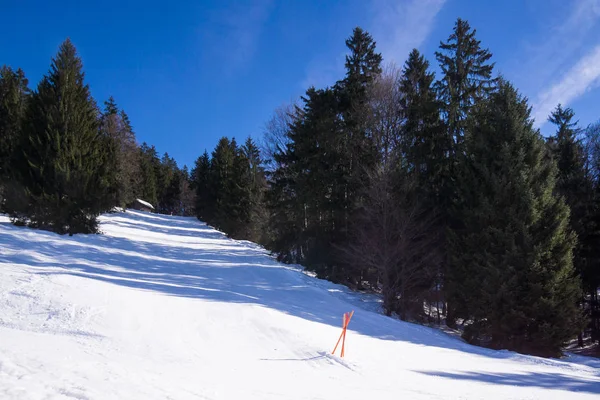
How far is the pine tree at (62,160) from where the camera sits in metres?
15.4

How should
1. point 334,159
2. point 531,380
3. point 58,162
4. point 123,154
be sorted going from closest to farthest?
point 531,380
point 58,162
point 334,159
point 123,154

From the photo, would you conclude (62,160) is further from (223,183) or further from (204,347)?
(223,183)

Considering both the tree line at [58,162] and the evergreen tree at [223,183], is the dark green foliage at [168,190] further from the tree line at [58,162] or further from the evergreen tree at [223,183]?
the tree line at [58,162]

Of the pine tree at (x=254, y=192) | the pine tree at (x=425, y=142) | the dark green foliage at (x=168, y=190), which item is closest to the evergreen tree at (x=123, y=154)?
the pine tree at (x=254, y=192)

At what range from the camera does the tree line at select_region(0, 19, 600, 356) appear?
12.1 meters

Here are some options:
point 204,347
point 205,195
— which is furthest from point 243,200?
point 204,347

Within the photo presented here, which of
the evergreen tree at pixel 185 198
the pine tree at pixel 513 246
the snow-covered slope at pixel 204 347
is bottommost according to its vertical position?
the snow-covered slope at pixel 204 347

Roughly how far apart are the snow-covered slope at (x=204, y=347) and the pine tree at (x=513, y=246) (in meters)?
1.90

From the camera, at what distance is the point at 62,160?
15547mm

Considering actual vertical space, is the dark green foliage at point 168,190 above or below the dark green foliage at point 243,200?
above

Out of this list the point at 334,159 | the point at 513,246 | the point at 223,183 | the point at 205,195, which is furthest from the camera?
the point at 205,195

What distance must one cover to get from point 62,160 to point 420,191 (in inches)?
663

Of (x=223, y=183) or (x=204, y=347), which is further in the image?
(x=223, y=183)

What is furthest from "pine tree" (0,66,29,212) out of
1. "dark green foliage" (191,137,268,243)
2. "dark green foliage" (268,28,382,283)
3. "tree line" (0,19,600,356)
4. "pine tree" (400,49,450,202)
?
Answer: "pine tree" (400,49,450,202)
